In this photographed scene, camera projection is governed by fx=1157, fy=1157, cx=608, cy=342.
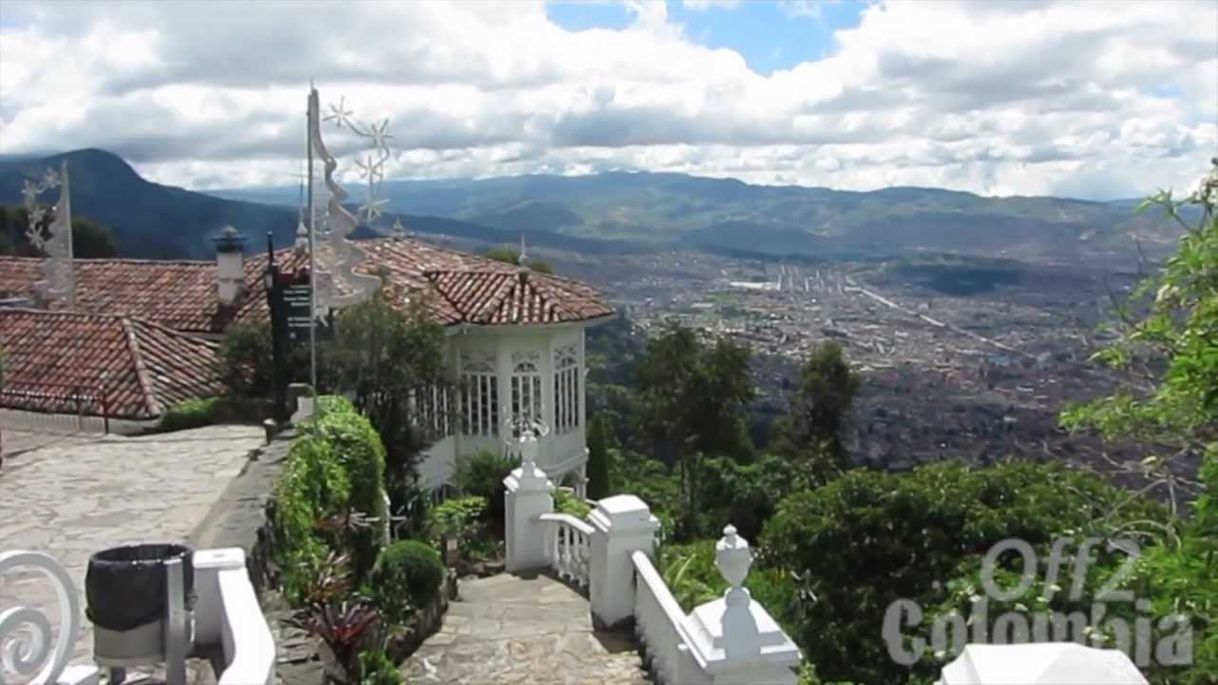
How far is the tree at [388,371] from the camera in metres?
16.0

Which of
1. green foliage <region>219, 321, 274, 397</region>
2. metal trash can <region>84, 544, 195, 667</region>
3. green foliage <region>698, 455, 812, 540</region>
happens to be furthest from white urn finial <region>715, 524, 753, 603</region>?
green foliage <region>698, 455, 812, 540</region>

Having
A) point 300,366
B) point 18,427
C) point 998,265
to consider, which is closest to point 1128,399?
point 300,366

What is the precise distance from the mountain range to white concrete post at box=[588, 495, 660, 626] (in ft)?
13.8

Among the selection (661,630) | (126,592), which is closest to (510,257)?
(661,630)

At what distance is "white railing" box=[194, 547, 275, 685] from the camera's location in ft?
13.2

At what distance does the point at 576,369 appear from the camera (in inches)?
888

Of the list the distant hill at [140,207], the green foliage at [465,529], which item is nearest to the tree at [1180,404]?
the green foliage at [465,529]

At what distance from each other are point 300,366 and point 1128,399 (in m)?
11.9

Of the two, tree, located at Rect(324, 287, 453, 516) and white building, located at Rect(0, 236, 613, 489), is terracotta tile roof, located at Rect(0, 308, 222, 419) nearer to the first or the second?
tree, located at Rect(324, 287, 453, 516)

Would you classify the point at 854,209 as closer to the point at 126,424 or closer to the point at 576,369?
the point at 576,369

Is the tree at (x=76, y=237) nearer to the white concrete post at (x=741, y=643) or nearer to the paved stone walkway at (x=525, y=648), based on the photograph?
the paved stone walkway at (x=525, y=648)

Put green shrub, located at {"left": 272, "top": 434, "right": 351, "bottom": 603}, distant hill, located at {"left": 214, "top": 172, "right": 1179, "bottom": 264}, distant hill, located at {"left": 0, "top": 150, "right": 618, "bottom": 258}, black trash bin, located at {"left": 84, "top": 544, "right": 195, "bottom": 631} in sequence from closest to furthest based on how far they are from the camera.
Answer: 1. black trash bin, located at {"left": 84, "top": 544, "right": 195, "bottom": 631}
2. green shrub, located at {"left": 272, "top": 434, "right": 351, "bottom": 603}
3. distant hill, located at {"left": 0, "top": 150, "right": 618, "bottom": 258}
4. distant hill, located at {"left": 214, "top": 172, "right": 1179, "bottom": 264}

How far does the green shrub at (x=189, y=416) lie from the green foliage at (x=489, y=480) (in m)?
4.14

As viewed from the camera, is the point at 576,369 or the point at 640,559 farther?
the point at 576,369
